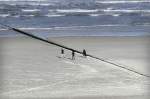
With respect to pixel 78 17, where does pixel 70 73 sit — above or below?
above

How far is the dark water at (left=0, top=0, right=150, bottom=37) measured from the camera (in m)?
12.4

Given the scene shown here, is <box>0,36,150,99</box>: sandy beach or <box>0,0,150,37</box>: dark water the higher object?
<box>0,36,150,99</box>: sandy beach

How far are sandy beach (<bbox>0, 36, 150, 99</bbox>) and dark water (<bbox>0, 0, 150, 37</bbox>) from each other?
2819mm

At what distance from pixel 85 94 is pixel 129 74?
1111mm

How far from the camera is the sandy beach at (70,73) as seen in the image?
16.4 ft

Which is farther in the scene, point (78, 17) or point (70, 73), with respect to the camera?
point (78, 17)

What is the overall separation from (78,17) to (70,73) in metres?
9.31

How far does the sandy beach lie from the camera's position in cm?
500

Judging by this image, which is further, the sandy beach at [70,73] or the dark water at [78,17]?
the dark water at [78,17]

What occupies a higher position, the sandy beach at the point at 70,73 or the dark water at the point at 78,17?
the sandy beach at the point at 70,73

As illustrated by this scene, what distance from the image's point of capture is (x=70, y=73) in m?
6.19

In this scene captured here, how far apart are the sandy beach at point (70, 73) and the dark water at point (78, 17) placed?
2819mm

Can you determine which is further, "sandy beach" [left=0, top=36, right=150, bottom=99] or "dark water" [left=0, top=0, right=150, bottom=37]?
"dark water" [left=0, top=0, right=150, bottom=37]

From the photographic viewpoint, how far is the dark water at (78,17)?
1240 cm
